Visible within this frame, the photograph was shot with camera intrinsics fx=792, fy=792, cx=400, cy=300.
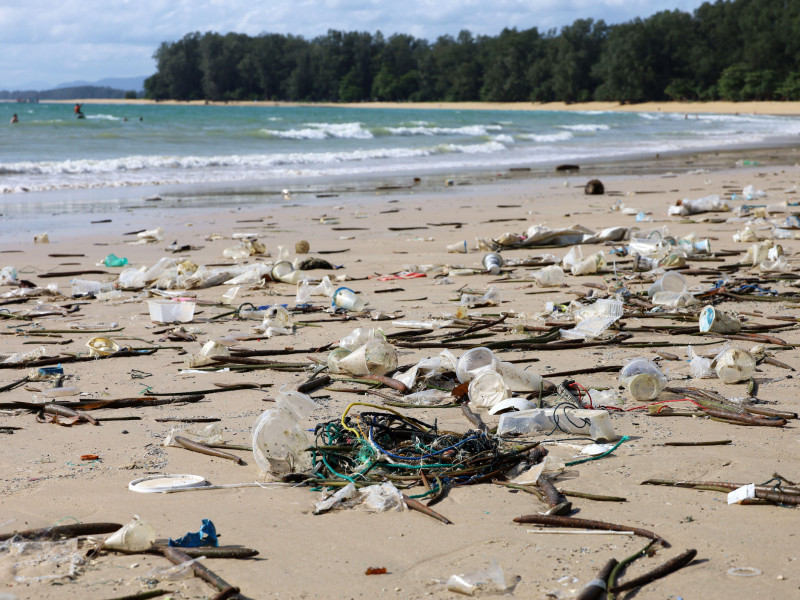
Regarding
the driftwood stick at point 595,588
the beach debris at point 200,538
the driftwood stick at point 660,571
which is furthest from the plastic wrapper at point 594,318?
the beach debris at point 200,538

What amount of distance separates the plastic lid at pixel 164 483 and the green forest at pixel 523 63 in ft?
278

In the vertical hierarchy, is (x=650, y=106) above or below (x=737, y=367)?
above

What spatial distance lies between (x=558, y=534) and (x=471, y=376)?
1296 millimetres

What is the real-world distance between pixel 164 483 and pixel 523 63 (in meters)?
111

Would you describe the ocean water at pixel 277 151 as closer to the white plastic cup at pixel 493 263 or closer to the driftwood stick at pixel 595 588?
the white plastic cup at pixel 493 263

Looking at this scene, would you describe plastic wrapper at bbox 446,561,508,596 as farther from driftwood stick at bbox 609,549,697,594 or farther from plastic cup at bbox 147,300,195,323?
plastic cup at bbox 147,300,195,323

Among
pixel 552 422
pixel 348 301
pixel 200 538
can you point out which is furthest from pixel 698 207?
pixel 200 538

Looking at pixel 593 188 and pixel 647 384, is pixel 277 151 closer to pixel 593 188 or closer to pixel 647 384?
pixel 593 188

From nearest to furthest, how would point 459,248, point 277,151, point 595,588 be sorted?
point 595,588 < point 459,248 < point 277,151

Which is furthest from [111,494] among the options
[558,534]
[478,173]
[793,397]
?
[478,173]

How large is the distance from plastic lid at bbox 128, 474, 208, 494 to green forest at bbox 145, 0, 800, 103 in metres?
84.9

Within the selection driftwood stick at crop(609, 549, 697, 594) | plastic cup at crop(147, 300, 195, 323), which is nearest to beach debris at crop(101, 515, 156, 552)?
driftwood stick at crop(609, 549, 697, 594)

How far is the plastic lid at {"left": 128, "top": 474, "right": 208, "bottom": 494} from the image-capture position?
8.10 ft

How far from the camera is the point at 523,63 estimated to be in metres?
107
